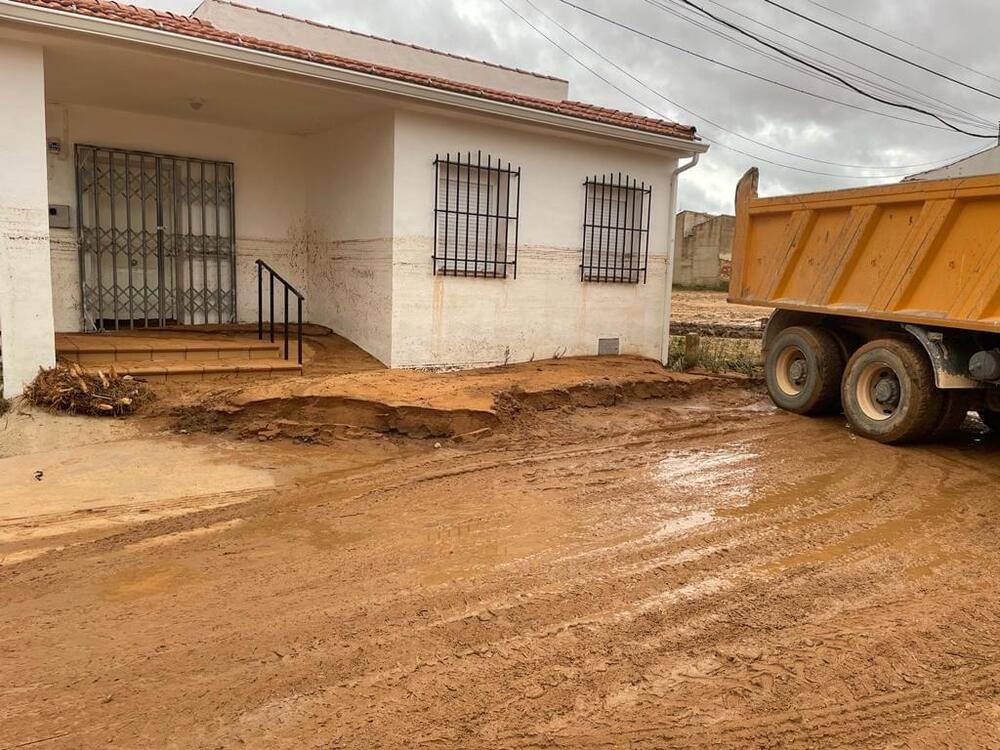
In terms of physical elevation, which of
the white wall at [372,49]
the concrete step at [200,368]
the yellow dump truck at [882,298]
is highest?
the white wall at [372,49]

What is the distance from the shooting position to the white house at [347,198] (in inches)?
362

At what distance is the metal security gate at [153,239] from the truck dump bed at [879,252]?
7288 mm

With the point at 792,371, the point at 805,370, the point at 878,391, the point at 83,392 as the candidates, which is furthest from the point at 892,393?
the point at 83,392

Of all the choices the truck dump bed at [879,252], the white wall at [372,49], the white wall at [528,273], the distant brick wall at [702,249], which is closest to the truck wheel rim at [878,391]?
the truck dump bed at [879,252]

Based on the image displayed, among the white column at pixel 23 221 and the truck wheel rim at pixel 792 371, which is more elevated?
the white column at pixel 23 221

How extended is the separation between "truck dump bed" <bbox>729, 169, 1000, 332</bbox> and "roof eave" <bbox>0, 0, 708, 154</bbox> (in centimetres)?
226

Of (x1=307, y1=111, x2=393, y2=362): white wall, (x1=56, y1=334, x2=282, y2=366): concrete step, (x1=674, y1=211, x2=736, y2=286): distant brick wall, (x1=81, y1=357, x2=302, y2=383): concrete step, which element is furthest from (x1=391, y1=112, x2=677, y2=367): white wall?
(x1=674, y1=211, x2=736, y2=286): distant brick wall

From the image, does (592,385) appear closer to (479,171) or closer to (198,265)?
(479,171)

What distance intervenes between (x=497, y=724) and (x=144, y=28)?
24.8 feet

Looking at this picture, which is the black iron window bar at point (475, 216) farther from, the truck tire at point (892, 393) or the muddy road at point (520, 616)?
the truck tire at point (892, 393)

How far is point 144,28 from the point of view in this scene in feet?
24.8

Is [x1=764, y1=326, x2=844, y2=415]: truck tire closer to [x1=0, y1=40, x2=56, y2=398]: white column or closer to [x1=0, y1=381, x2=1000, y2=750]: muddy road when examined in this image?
[x1=0, y1=381, x2=1000, y2=750]: muddy road

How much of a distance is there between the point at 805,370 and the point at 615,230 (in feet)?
13.3

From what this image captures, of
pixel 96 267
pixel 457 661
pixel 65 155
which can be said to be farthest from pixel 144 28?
pixel 457 661
